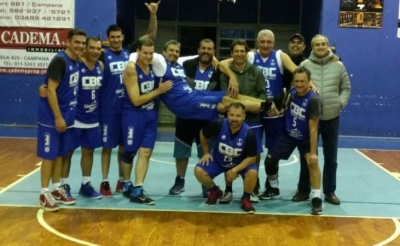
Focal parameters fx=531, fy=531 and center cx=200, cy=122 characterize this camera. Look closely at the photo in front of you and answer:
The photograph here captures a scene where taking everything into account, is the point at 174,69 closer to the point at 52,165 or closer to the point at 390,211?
the point at 52,165

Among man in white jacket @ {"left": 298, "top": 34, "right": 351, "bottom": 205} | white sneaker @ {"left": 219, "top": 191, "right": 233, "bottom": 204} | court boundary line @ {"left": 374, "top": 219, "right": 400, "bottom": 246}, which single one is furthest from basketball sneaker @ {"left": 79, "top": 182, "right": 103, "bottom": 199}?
court boundary line @ {"left": 374, "top": 219, "right": 400, "bottom": 246}

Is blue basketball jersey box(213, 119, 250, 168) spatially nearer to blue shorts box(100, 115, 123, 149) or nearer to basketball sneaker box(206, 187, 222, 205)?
basketball sneaker box(206, 187, 222, 205)

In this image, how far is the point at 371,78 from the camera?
10414 mm

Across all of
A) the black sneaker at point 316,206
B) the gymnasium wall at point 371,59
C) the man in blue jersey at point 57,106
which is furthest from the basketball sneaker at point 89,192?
the gymnasium wall at point 371,59

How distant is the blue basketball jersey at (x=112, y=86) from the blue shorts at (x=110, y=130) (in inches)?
2.1

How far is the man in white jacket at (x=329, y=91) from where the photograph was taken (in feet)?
17.8

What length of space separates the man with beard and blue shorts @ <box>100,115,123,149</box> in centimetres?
66

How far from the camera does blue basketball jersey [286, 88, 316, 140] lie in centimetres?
522

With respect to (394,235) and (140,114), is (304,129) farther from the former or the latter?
(140,114)

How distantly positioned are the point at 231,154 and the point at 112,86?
57.0 inches

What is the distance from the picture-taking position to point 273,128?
18.3 feet

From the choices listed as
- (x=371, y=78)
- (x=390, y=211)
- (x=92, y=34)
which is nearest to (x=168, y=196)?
(x=390, y=211)

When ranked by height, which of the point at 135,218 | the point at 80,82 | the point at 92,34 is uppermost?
the point at 92,34

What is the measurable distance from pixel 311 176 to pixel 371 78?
228 inches
